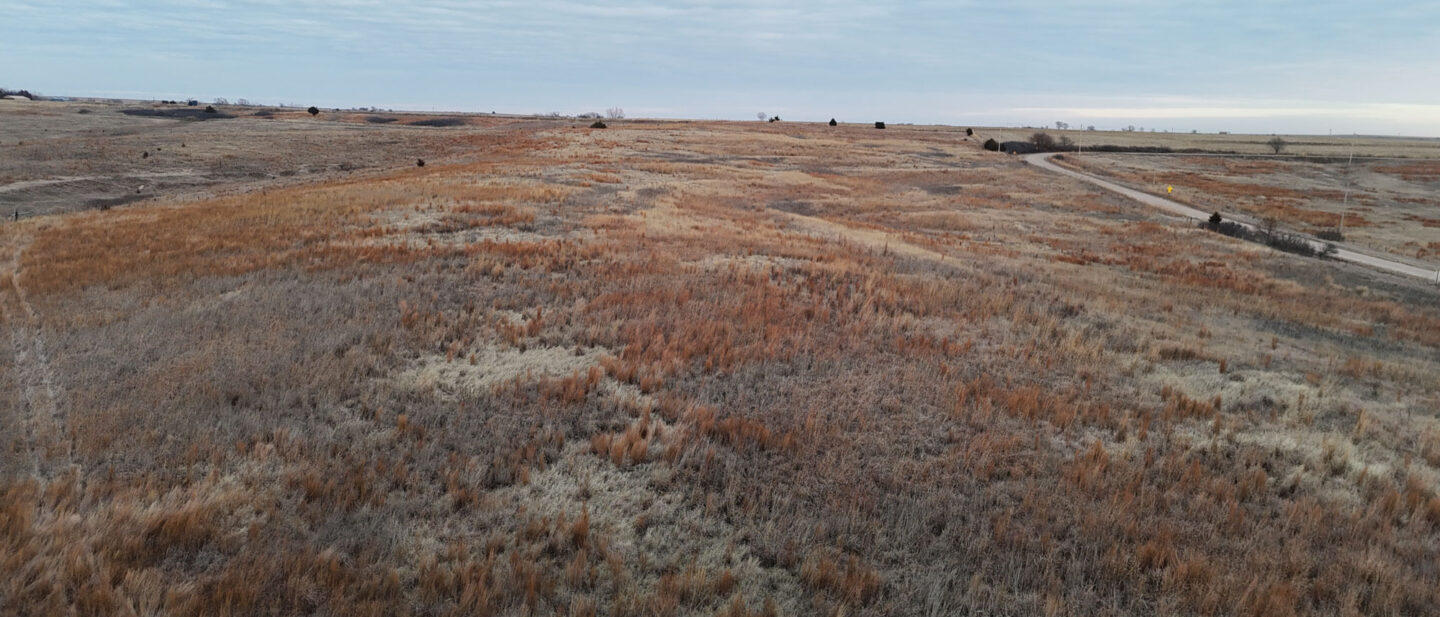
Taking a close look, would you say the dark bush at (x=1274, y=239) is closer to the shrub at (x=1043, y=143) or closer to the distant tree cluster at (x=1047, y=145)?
the distant tree cluster at (x=1047, y=145)

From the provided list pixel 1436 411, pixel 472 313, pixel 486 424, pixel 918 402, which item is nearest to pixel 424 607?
pixel 486 424

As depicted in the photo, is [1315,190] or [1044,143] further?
[1044,143]

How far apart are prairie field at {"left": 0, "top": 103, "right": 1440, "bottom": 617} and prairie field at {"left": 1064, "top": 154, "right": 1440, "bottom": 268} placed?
34.3 metres

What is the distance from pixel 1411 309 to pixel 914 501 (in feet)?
82.8

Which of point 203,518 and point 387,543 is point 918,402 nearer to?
point 387,543

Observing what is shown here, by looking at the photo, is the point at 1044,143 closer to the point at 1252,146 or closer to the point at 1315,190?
the point at 1315,190

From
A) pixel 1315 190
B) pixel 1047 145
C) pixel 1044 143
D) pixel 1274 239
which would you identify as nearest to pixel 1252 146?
pixel 1047 145

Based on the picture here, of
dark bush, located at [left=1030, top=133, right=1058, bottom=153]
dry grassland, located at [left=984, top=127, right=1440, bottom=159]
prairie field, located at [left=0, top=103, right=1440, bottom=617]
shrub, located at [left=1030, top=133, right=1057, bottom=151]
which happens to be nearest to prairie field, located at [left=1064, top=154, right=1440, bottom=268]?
dark bush, located at [left=1030, top=133, right=1058, bottom=153]

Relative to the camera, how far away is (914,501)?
6824mm

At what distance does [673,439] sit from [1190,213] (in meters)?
53.7

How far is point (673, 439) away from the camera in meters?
7.85

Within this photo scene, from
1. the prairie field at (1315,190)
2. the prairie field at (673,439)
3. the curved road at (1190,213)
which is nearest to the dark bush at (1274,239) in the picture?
the curved road at (1190,213)

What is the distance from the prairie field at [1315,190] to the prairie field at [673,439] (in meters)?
34.3

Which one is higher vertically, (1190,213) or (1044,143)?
(1044,143)
